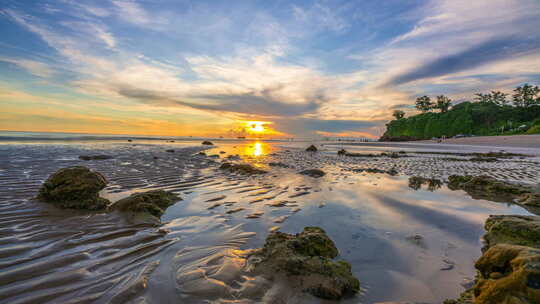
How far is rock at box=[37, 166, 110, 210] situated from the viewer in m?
5.80

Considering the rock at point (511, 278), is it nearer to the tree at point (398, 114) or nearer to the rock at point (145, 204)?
the rock at point (145, 204)

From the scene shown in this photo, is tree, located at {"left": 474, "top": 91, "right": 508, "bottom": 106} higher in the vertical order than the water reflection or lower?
higher

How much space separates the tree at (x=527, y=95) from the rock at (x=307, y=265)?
13272cm

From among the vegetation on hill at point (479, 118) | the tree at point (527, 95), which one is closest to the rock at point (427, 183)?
the vegetation on hill at point (479, 118)

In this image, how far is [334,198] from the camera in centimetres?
718

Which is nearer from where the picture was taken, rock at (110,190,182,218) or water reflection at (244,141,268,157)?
rock at (110,190,182,218)

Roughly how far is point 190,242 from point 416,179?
34.1 feet

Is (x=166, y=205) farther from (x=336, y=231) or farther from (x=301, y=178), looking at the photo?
(x=301, y=178)

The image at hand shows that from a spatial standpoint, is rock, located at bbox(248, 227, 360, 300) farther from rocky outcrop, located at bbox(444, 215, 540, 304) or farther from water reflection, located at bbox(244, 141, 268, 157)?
water reflection, located at bbox(244, 141, 268, 157)

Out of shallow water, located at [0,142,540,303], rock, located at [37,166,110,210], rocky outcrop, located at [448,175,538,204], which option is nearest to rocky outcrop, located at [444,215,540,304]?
shallow water, located at [0,142,540,303]

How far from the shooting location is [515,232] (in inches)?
153

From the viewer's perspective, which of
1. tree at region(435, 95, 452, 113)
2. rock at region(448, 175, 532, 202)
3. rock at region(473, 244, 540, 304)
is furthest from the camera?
tree at region(435, 95, 452, 113)

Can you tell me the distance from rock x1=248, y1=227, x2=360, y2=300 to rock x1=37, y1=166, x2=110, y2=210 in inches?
194

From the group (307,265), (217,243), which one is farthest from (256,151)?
(307,265)
